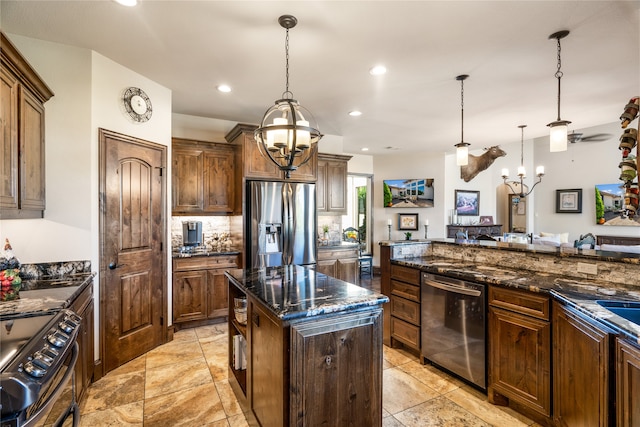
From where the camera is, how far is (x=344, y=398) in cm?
168

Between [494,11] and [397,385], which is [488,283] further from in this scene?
[494,11]

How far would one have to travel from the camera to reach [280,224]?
426 centimetres

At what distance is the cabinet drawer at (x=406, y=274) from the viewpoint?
3.02 metres

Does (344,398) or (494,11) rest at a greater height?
(494,11)

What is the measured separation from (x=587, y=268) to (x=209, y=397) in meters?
3.12

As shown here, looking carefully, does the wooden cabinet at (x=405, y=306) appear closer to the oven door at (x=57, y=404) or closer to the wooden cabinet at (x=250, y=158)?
the wooden cabinet at (x=250, y=158)

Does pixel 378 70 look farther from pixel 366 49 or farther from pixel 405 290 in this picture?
pixel 405 290

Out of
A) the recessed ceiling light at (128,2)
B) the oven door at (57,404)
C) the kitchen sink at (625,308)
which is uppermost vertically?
the recessed ceiling light at (128,2)

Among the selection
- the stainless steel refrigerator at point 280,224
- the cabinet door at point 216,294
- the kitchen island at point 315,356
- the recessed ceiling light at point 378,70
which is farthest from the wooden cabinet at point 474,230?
the kitchen island at point 315,356

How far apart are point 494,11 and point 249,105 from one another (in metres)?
2.93

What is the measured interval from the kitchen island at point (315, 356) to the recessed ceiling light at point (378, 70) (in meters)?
2.21

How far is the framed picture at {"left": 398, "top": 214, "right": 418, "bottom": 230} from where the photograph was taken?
7.69 m

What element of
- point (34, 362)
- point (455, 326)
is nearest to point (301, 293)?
point (34, 362)

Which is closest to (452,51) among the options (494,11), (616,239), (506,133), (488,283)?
(494,11)
